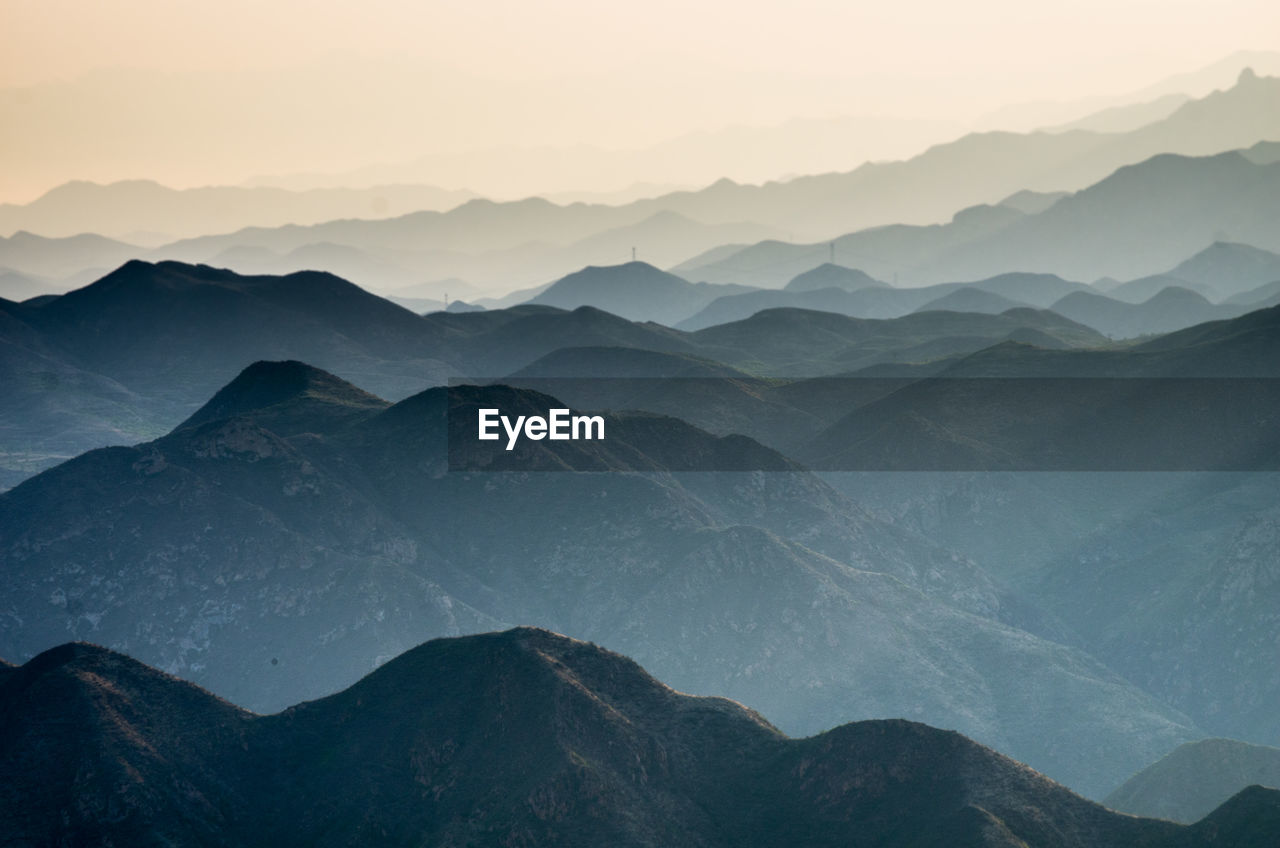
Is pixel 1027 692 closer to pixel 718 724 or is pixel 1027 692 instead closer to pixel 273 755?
pixel 718 724

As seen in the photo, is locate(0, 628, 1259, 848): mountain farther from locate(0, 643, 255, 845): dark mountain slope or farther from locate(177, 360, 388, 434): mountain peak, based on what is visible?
locate(177, 360, 388, 434): mountain peak

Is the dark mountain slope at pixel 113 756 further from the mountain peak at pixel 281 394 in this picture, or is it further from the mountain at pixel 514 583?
the mountain peak at pixel 281 394

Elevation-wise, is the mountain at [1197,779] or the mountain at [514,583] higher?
the mountain at [514,583]

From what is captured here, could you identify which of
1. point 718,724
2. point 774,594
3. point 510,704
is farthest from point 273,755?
point 774,594
